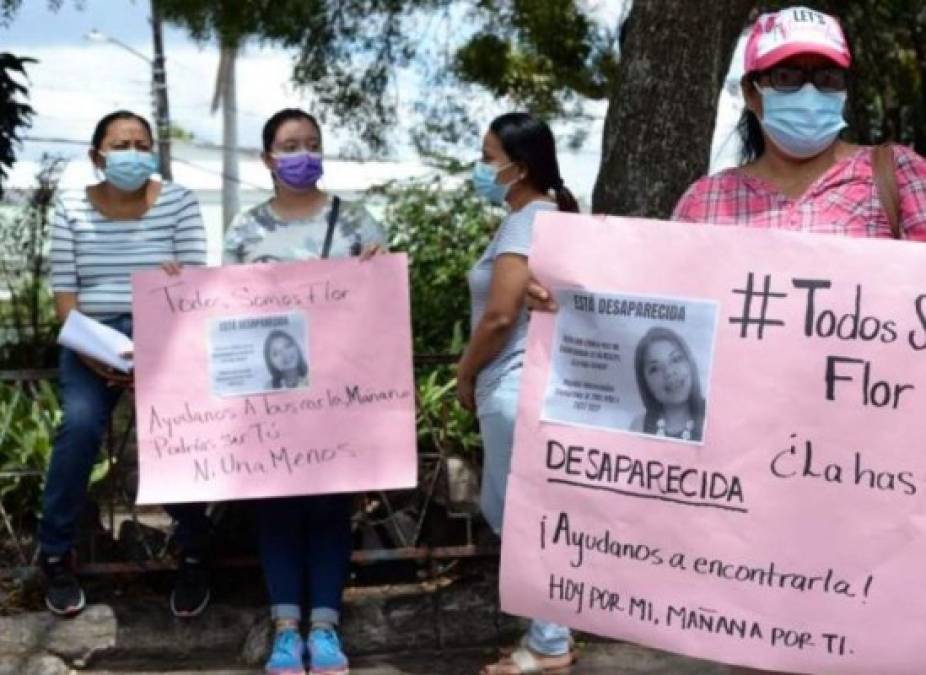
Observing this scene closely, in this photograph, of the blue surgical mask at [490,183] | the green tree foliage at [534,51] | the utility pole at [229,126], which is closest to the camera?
the blue surgical mask at [490,183]

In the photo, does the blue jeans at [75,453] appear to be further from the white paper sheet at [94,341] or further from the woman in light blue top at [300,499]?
the woman in light blue top at [300,499]

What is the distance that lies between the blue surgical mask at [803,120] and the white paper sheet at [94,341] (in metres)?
2.14

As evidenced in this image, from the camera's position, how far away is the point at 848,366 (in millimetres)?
3213

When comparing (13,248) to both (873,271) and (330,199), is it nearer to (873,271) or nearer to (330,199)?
(330,199)

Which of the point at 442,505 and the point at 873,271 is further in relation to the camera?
the point at 442,505

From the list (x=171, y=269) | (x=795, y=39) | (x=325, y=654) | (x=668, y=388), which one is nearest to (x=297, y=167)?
(x=171, y=269)

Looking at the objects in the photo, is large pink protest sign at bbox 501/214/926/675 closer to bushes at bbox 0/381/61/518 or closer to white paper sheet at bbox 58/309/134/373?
white paper sheet at bbox 58/309/134/373

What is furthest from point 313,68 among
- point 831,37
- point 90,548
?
point 831,37

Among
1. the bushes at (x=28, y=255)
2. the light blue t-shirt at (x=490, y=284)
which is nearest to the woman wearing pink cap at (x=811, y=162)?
the light blue t-shirt at (x=490, y=284)

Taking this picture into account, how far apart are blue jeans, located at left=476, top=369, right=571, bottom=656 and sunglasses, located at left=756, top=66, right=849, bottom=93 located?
1.28m

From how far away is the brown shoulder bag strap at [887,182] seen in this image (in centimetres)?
321

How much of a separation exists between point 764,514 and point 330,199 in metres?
2.01

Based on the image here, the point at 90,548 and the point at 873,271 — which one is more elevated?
the point at 873,271

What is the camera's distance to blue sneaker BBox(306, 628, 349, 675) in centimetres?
470
